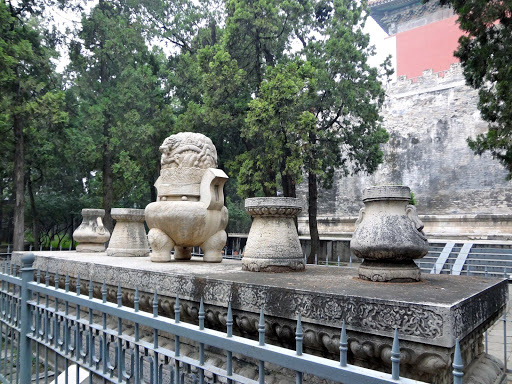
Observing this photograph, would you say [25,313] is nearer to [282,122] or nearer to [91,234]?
[91,234]

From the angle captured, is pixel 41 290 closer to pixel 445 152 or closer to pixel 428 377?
pixel 428 377

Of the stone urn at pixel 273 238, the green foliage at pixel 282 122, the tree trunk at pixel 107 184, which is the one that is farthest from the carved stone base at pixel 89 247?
the tree trunk at pixel 107 184

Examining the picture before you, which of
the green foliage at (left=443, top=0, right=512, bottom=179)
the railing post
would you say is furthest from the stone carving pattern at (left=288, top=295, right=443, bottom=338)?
the green foliage at (left=443, top=0, right=512, bottom=179)

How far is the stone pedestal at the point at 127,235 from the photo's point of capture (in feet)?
18.7

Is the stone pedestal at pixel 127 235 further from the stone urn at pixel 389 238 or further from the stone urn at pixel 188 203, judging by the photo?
the stone urn at pixel 389 238

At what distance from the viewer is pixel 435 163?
66.9ft

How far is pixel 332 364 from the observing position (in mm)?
1387

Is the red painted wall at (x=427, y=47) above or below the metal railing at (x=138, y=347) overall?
above

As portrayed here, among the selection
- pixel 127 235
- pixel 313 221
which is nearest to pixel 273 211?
pixel 127 235

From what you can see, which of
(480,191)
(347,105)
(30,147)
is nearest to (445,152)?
(480,191)

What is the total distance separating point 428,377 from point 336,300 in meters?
0.59

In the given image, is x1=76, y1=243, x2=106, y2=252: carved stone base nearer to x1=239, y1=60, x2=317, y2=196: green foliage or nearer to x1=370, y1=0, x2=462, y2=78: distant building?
x1=239, y1=60, x2=317, y2=196: green foliage

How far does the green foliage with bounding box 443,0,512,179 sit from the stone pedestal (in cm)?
564

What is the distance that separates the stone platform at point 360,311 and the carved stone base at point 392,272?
0.08 meters
